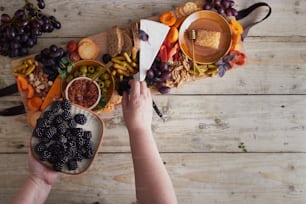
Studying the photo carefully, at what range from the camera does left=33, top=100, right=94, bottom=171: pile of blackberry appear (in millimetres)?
892

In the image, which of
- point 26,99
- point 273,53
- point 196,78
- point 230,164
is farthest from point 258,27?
point 26,99

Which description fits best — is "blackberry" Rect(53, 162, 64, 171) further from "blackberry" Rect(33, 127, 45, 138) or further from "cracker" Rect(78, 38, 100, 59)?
"cracker" Rect(78, 38, 100, 59)

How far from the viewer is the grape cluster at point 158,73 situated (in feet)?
3.53

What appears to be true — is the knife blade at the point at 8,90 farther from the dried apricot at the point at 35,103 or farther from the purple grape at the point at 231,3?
the purple grape at the point at 231,3

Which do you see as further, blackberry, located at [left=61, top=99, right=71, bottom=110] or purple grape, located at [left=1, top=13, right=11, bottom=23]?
purple grape, located at [left=1, top=13, right=11, bottom=23]

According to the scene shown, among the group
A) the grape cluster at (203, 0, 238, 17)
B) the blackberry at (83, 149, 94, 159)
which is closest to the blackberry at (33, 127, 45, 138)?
the blackberry at (83, 149, 94, 159)

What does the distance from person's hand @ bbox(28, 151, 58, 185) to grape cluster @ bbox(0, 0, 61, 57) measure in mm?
330

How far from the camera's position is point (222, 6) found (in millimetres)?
1125

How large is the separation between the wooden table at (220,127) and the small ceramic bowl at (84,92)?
0.11 meters

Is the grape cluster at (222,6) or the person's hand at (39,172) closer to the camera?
the person's hand at (39,172)

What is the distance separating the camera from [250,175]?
46.2 inches

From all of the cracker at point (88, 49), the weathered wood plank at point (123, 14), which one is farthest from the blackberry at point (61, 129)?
the weathered wood plank at point (123, 14)

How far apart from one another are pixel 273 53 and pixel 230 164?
1.13 feet

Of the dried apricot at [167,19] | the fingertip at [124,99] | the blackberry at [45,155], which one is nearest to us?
the blackberry at [45,155]
